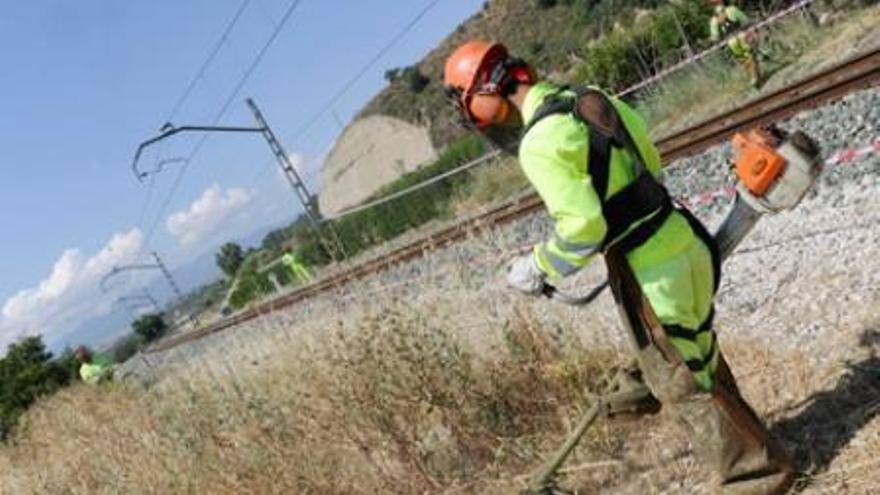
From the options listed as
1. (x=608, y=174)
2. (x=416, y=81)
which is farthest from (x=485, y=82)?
(x=416, y=81)

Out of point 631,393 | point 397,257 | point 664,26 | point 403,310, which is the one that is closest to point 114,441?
point 403,310

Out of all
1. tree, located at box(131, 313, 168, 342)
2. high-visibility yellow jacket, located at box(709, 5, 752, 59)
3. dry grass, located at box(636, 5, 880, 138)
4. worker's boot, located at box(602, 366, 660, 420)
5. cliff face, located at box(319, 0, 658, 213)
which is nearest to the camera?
worker's boot, located at box(602, 366, 660, 420)

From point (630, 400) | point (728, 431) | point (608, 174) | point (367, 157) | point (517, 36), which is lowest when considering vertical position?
point (728, 431)

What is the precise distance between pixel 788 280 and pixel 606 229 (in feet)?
9.16

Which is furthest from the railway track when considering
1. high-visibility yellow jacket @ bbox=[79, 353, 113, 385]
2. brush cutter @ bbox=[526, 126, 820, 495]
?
high-visibility yellow jacket @ bbox=[79, 353, 113, 385]

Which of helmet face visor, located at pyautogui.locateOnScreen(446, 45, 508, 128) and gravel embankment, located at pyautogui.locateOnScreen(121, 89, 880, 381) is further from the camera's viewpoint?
gravel embankment, located at pyautogui.locateOnScreen(121, 89, 880, 381)

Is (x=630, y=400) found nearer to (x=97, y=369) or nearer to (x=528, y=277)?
(x=528, y=277)

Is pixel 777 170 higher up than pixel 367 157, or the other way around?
pixel 367 157

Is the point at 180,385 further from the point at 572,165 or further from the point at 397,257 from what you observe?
the point at 397,257

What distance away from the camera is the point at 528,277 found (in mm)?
4117

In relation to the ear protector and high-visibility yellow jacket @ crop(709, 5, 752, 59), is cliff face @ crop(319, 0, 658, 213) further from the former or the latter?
the ear protector

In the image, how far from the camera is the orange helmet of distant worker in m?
3.99

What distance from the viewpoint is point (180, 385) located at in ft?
27.7

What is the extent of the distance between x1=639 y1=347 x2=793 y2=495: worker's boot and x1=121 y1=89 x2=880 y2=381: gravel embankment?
0.96 m
